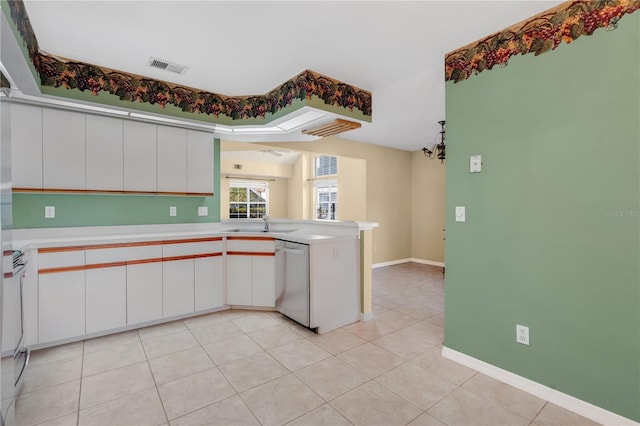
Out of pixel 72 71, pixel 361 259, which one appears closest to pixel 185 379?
pixel 361 259

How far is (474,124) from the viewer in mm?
2400

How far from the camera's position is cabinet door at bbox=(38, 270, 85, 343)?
8.75ft

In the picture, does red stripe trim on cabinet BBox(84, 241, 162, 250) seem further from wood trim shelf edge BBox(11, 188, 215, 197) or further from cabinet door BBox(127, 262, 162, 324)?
wood trim shelf edge BBox(11, 188, 215, 197)

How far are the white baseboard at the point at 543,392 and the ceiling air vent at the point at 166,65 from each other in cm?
360

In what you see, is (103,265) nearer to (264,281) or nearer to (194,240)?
(194,240)

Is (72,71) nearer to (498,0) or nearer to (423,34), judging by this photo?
(423,34)

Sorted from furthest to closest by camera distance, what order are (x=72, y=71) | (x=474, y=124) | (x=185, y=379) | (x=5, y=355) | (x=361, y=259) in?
(x=361, y=259), (x=72, y=71), (x=474, y=124), (x=185, y=379), (x=5, y=355)

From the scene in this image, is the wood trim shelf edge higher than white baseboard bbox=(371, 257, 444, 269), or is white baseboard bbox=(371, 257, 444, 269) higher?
the wood trim shelf edge

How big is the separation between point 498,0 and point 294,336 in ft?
10.4

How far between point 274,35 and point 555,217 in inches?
96.0

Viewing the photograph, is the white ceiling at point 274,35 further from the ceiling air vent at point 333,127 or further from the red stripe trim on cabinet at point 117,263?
the red stripe trim on cabinet at point 117,263

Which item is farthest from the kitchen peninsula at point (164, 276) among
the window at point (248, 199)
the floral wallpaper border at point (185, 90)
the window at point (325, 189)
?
the window at point (248, 199)

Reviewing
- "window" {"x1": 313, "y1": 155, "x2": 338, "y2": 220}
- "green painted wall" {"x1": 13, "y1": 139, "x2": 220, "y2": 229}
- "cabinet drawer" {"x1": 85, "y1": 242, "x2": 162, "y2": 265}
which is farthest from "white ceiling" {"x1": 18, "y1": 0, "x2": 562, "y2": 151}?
"window" {"x1": 313, "y1": 155, "x2": 338, "y2": 220}

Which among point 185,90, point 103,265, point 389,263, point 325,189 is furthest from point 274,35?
point 325,189
